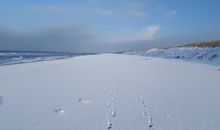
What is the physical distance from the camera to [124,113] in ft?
17.6

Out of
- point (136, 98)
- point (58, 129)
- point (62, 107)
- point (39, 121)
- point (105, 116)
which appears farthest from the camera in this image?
point (136, 98)

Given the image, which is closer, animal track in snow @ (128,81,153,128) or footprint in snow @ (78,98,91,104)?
animal track in snow @ (128,81,153,128)

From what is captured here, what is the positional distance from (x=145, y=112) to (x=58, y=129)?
2132 mm

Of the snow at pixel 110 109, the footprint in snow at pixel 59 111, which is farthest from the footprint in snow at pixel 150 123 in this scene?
the footprint in snow at pixel 59 111

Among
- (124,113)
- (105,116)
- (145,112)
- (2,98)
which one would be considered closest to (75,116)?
(105,116)

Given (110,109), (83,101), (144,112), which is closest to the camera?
(144,112)

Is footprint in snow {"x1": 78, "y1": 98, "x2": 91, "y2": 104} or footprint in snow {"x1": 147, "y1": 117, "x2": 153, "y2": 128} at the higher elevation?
Answer: footprint in snow {"x1": 78, "y1": 98, "x2": 91, "y2": 104}

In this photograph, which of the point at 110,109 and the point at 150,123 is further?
the point at 110,109

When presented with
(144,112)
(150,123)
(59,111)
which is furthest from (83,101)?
(150,123)

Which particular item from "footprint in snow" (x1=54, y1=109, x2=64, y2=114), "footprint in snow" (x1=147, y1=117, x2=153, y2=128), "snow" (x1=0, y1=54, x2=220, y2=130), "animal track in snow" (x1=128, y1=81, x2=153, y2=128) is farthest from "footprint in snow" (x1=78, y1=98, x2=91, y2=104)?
"footprint in snow" (x1=147, y1=117, x2=153, y2=128)

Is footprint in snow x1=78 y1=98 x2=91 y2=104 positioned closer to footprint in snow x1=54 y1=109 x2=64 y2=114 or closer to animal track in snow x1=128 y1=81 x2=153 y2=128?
footprint in snow x1=54 y1=109 x2=64 y2=114

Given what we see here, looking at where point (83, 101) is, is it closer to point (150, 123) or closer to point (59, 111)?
point (59, 111)

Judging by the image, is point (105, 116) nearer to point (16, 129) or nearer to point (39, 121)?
point (39, 121)

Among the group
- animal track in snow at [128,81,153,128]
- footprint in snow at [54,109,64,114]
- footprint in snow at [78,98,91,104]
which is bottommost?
animal track in snow at [128,81,153,128]
